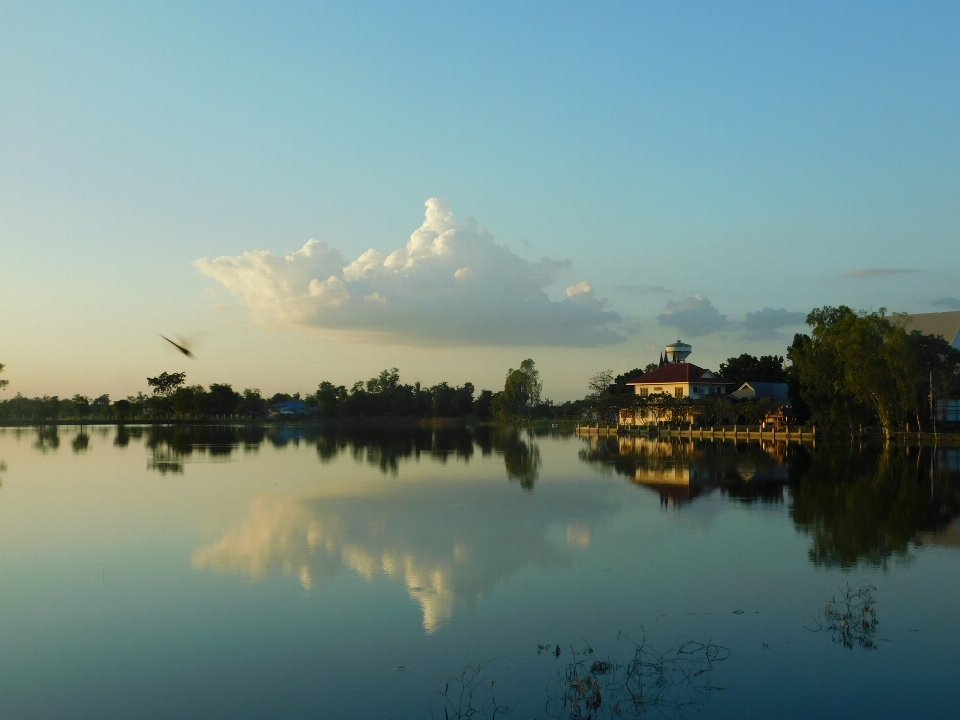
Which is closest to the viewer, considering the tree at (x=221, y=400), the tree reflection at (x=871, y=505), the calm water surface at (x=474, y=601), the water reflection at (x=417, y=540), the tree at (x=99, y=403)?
the calm water surface at (x=474, y=601)

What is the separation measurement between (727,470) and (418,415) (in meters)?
97.3

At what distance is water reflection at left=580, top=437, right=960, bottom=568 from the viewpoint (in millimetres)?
15931

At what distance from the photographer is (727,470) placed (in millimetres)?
31891

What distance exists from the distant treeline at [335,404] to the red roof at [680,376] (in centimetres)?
2109

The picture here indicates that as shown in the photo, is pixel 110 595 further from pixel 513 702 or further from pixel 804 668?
pixel 804 668

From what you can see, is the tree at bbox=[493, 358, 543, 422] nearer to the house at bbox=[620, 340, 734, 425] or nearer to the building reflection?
the house at bbox=[620, 340, 734, 425]

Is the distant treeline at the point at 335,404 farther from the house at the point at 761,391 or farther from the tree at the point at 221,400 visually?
the house at the point at 761,391

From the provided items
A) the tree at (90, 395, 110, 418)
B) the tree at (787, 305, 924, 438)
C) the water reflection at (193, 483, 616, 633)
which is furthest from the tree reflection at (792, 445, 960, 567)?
the tree at (90, 395, 110, 418)

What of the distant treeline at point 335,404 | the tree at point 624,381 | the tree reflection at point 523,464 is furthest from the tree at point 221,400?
the tree reflection at point 523,464

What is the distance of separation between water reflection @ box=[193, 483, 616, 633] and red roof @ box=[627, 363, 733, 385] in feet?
187

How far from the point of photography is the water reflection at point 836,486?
15931 millimetres

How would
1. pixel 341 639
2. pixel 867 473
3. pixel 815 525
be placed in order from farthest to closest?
pixel 867 473
pixel 815 525
pixel 341 639

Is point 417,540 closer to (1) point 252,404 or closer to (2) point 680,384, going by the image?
(2) point 680,384

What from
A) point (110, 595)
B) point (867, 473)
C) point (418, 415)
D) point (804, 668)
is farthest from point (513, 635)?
point (418, 415)
